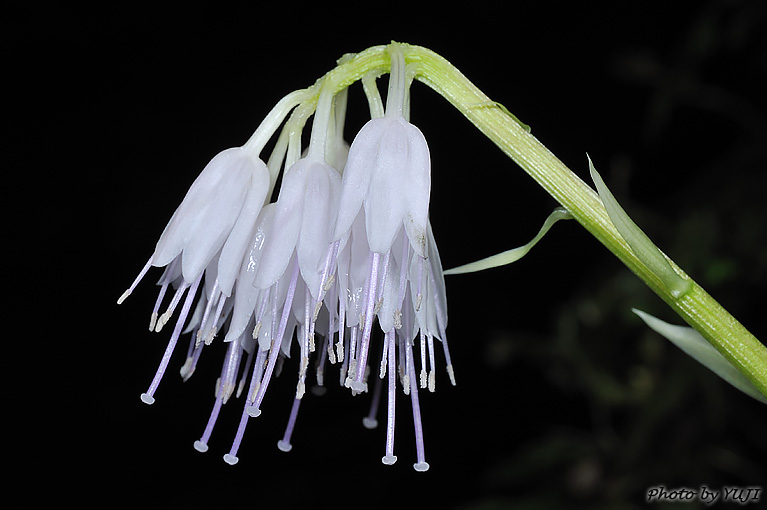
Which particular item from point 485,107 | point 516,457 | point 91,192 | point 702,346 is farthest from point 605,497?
point 91,192

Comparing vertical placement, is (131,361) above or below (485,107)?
above

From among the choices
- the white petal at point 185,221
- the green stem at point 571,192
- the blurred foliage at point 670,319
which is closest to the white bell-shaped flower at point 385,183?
the green stem at point 571,192

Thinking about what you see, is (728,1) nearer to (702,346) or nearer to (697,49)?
(697,49)

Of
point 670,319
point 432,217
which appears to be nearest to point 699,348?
point 670,319

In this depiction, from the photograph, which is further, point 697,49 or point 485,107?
point 697,49

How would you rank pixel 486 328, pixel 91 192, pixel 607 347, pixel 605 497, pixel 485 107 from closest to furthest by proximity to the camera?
pixel 485 107 < pixel 605 497 < pixel 607 347 < pixel 91 192 < pixel 486 328
